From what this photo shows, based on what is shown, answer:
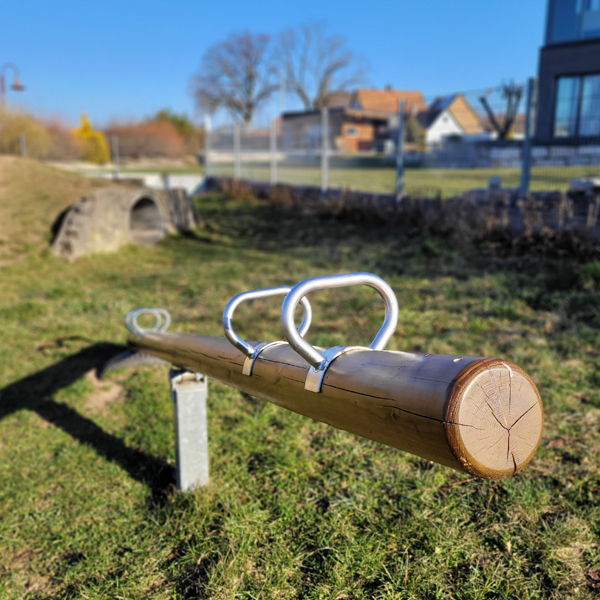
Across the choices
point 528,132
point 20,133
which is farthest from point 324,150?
point 20,133

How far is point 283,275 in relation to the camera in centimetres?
674

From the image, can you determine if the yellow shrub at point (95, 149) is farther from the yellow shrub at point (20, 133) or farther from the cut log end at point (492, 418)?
the cut log end at point (492, 418)

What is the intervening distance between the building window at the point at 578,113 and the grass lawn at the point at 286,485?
3690 mm

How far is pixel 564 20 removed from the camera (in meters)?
14.0

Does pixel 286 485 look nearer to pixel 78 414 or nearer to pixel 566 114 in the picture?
pixel 78 414

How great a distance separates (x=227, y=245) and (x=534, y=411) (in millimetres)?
8629

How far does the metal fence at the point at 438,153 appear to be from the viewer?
7785 millimetres

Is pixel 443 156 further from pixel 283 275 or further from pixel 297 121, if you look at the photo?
pixel 297 121

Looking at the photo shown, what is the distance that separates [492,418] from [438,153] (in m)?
9.57

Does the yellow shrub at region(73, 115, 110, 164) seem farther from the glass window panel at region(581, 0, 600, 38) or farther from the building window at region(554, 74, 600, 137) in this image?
the building window at region(554, 74, 600, 137)

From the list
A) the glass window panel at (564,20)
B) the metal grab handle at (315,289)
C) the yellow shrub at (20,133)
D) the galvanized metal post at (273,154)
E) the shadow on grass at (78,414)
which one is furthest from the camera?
the yellow shrub at (20,133)

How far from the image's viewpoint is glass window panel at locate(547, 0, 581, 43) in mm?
13664

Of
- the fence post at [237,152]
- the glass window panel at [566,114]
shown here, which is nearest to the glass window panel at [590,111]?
the glass window panel at [566,114]

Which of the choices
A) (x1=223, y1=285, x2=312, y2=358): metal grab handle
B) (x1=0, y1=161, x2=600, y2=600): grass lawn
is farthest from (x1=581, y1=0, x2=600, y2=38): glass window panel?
(x1=223, y1=285, x2=312, y2=358): metal grab handle
